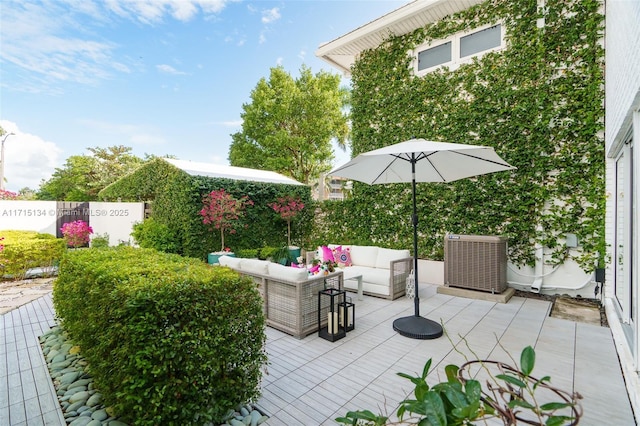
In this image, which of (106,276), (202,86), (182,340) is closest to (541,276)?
(182,340)

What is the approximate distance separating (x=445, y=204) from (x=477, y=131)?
1652mm

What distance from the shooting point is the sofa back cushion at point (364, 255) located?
6.30m

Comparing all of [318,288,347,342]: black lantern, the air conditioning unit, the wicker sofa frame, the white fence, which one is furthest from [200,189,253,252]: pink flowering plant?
the white fence

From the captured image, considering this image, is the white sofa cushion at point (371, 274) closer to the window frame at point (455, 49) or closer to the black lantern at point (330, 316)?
the black lantern at point (330, 316)

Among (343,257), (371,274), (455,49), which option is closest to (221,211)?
(343,257)

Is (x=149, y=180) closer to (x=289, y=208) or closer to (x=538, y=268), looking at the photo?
(x=289, y=208)

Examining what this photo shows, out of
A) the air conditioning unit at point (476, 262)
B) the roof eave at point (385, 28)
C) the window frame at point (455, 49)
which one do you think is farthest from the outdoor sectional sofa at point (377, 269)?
the roof eave at point (385, 28)

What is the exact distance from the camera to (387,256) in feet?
20.1

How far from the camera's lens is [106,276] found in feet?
8.10

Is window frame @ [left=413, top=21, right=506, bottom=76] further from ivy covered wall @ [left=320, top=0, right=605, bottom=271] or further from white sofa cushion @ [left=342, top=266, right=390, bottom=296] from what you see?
white sofa cushion @ [left=342, top=266, right=390, bottom=296]

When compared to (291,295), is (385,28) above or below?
above

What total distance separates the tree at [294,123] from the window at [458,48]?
10113mm

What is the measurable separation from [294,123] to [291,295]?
14.8 metres

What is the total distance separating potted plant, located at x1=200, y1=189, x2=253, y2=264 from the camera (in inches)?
293
